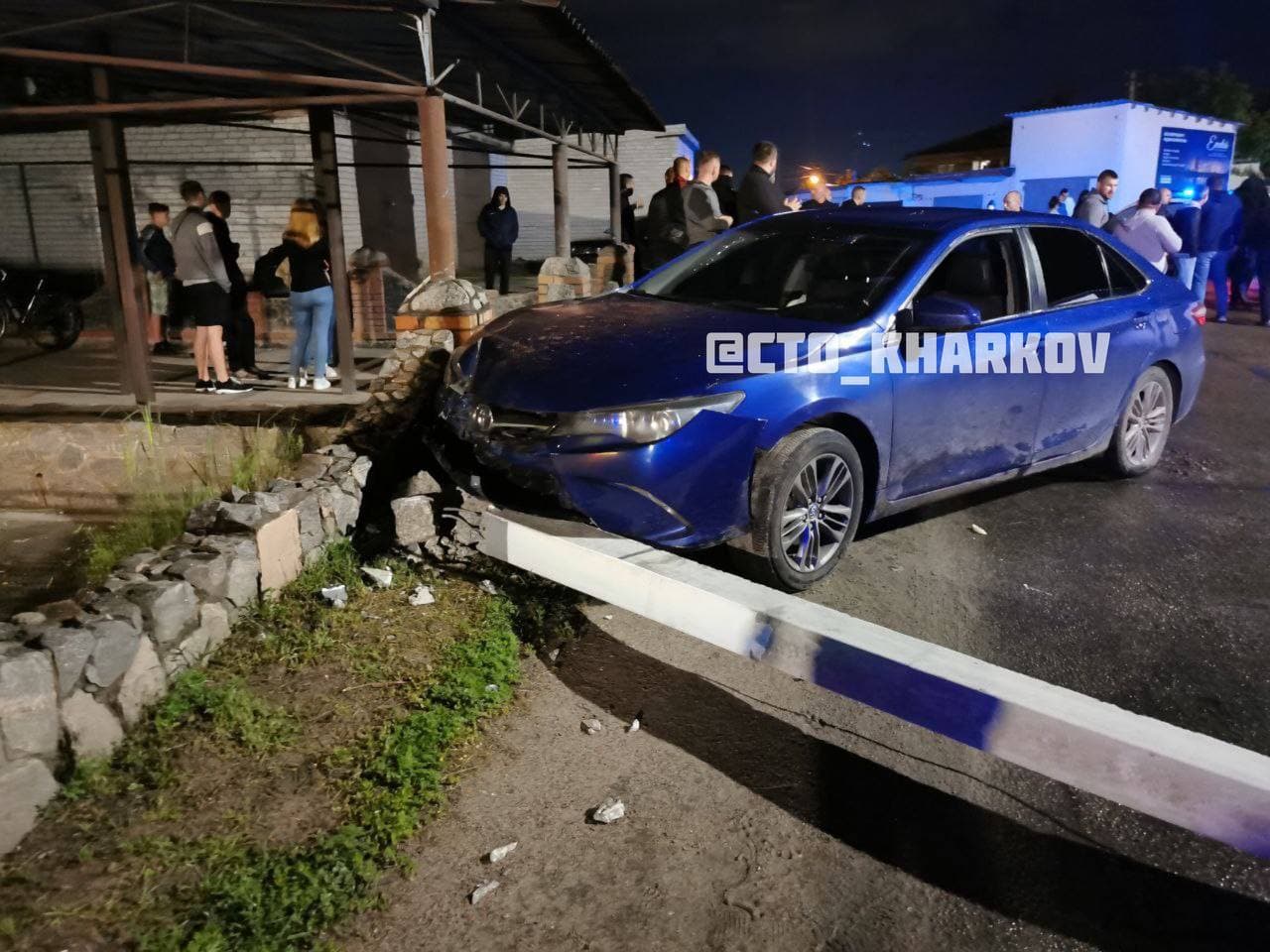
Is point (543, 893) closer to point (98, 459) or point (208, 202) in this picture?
point (98, 459)

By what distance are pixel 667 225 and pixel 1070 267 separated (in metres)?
3.80

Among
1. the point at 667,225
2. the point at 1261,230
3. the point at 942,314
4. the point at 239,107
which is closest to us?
the point at 942,314

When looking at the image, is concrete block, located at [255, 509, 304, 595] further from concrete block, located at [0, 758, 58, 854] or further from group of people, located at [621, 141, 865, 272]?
group of people, located at [621, 141, 865, 272]

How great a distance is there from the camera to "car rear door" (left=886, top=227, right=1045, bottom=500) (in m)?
4.24

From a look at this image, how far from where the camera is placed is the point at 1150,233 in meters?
9.66

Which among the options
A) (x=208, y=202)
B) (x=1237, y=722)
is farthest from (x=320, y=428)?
(x=1237, y=722)

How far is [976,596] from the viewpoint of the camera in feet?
14.1

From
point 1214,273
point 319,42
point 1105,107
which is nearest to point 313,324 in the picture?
point 319,42

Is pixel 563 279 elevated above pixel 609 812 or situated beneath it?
elevated above

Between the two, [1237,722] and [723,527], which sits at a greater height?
[723,527]

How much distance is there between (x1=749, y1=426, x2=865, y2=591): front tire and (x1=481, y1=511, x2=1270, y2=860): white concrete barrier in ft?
1.71

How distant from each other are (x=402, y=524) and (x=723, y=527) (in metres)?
1.50

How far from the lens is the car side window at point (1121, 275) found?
17.7 feet

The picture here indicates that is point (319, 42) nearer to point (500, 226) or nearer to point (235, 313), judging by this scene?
point (235, 313)
